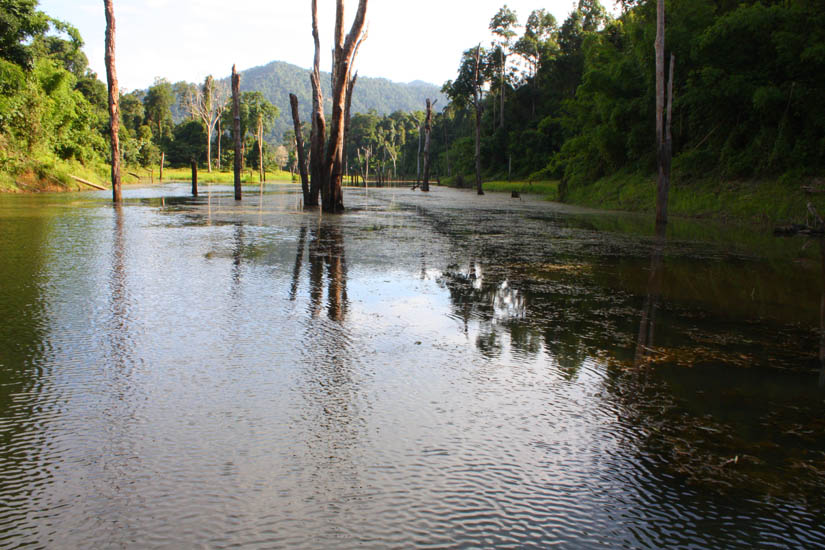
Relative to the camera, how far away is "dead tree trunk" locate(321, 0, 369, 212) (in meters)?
18.0

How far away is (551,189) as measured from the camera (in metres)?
41.6

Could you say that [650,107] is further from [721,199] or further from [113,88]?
[113,88]

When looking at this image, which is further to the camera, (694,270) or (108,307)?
(694,270)

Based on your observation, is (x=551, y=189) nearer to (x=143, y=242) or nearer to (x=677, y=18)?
(x=677, y=18)

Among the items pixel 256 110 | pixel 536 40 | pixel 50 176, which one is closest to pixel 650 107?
pixel 50 176

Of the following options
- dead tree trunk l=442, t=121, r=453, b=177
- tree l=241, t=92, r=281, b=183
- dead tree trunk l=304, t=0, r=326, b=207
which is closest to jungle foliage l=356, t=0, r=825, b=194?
dead tree trunk l=304, t=0, r=326, b=207

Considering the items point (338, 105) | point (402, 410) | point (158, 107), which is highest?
point (158, 107)

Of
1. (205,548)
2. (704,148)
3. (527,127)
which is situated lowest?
(205,548)

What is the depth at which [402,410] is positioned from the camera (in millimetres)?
3404

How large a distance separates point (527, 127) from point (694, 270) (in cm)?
5246

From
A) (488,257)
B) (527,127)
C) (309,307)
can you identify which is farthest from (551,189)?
(309,307)

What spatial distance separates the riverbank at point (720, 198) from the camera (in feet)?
53.0

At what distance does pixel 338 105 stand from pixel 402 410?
16081mm

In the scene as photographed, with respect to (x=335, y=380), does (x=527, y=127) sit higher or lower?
higher
